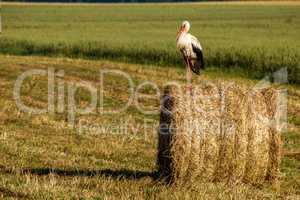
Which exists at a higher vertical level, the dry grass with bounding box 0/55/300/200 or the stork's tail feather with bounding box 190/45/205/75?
→ the stork's tail feather with bounding box 190/45/205/75

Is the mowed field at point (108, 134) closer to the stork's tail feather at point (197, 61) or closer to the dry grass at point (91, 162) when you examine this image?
the dry grass at point (91, 162)

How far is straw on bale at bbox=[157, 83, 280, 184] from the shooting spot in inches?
420

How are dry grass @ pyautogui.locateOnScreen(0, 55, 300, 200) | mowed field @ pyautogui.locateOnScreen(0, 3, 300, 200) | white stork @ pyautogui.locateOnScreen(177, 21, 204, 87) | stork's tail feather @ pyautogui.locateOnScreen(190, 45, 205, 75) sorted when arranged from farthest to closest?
1. stork's tail feather @ pyautogui.locateOnScreen(190, 45, 205, 75)
2. white stork @ pyautogui.locateOnScreen(177, 21, 204, 87)
3. mowed field @ pyautogui.locateOnScreen(0, 3, 300, 200)
4. dry grass @ pyautogui.locateOnScreen(0, 55, 300, 200)

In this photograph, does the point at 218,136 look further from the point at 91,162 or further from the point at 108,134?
the point at 108,134

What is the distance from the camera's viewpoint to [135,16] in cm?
7506

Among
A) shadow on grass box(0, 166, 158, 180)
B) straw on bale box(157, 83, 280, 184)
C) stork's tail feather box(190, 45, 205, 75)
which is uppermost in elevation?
stork's tail feather box(190, 45, 205, 75)

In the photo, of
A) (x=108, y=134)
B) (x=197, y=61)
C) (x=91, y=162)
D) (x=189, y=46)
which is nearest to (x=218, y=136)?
(x=91, y=162)

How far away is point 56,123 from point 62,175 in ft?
18.5

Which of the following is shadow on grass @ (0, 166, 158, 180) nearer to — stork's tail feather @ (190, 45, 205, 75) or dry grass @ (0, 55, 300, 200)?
dry grass @ (0, 55, 300, 200)

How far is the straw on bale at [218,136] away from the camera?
10.7 metres

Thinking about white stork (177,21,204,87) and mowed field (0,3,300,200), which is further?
white stork (177,21,204,87)

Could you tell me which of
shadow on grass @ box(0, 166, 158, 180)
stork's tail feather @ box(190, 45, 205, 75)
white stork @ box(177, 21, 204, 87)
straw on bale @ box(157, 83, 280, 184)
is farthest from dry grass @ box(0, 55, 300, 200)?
white stork @ box(177, 21, 204, 87)

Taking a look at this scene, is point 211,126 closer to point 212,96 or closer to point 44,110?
point 212,96

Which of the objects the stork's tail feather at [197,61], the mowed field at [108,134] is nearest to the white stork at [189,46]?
the stork's tail feather at [197,61]
